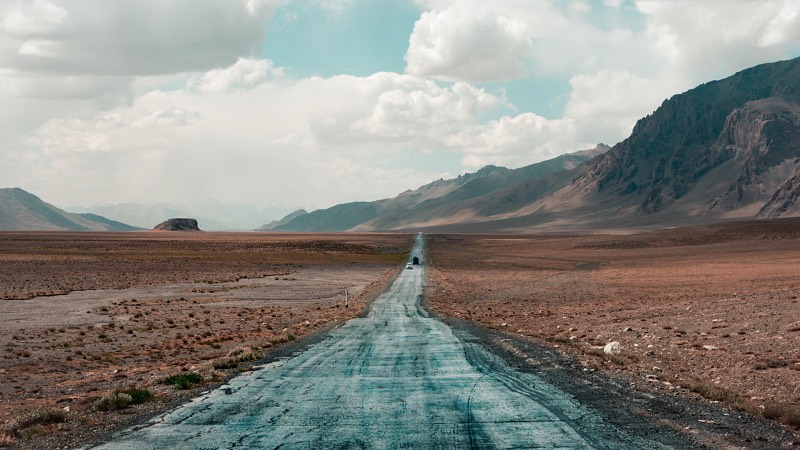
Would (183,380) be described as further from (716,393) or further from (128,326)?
(128,326)

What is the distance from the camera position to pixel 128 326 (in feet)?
108

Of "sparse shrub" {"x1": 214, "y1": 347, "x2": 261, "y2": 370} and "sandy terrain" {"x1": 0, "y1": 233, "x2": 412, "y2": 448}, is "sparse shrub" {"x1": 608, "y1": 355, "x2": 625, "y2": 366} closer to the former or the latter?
"sparse shrub" {"x1": 214, "y1": 347, "x2": 261, "y2": 370}

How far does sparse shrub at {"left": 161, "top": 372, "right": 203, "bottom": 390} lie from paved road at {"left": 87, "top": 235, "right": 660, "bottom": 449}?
993mm

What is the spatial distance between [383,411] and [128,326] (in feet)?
77.4

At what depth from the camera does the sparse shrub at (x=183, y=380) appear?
648 inches

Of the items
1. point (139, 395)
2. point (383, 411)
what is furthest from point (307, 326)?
point (383, 411)

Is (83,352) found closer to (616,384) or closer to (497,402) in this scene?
(497,402)

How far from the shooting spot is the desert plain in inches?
599

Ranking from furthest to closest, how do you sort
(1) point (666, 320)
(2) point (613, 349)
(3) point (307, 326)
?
(3) point (307, 326)
(1) point (666, 320)
(2) point (613, 349)

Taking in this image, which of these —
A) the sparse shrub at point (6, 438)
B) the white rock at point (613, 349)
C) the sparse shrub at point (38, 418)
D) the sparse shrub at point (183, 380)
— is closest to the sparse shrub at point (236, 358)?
the sparse shrub at point (183, 380)

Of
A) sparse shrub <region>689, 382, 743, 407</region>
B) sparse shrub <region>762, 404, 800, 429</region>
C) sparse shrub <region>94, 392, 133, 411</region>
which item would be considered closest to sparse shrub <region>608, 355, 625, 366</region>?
sparse shrub <region>689, 382, 743, 407</region>

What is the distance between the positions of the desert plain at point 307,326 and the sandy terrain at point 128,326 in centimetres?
10

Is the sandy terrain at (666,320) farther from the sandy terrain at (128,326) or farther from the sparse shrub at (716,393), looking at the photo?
the sandy terrain at (128,326)

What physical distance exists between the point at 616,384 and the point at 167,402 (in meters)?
10.7
